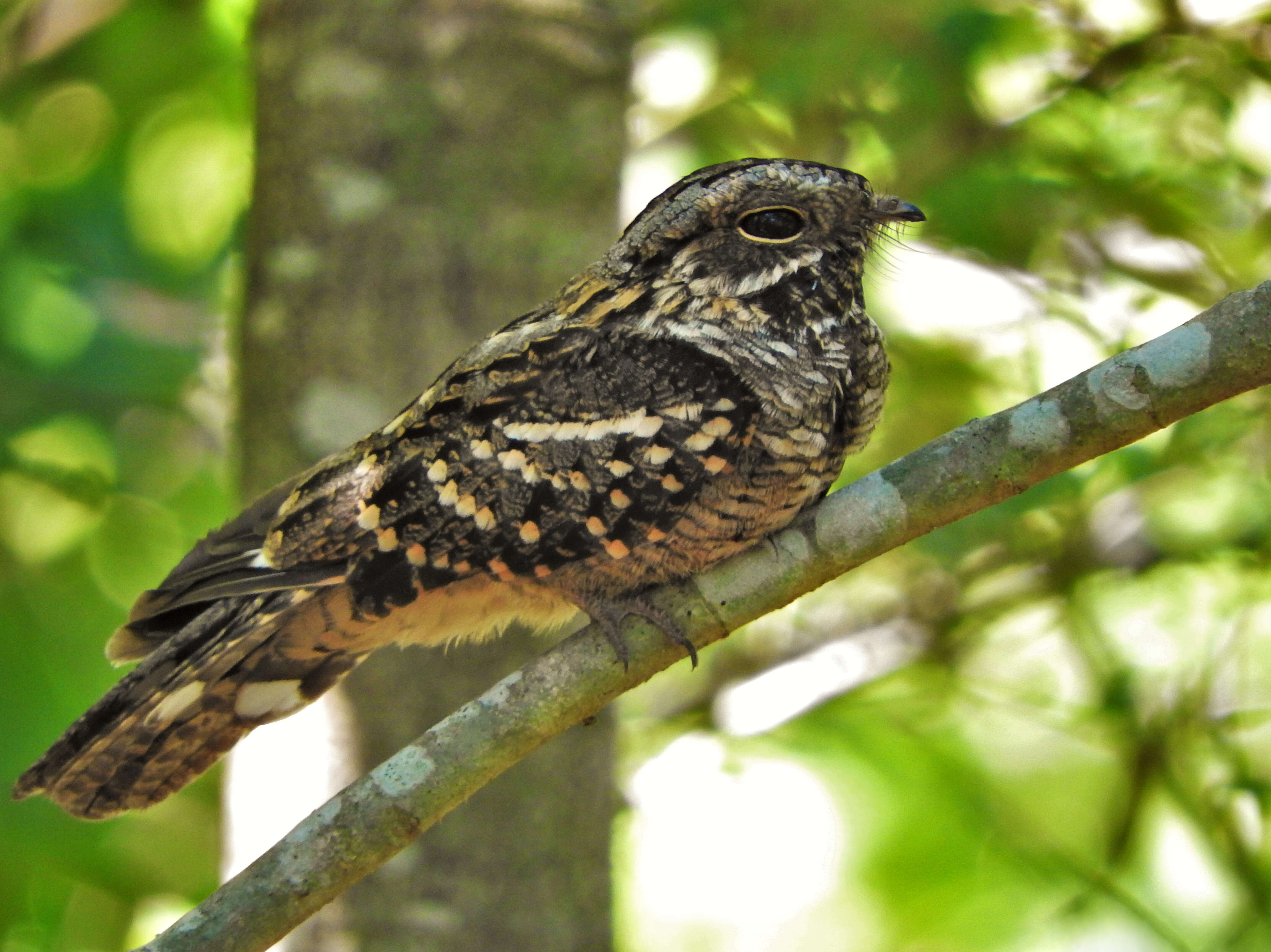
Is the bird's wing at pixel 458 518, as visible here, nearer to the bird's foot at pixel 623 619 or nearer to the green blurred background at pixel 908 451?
the bird's foot at pixel 623 619

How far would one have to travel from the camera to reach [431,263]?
10.1ft

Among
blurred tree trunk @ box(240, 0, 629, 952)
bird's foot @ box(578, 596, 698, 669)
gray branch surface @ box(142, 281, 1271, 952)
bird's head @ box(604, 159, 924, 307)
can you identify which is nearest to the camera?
gray branch surface @ box(142, 281, 1271, 952)

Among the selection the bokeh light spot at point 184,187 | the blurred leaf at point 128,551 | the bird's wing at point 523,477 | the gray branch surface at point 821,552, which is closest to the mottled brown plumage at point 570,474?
the bird's wing at point 523,477

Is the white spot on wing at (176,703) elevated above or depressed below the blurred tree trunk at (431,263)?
below

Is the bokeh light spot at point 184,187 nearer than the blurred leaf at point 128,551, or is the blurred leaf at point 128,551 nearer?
the blurred leaf at point 128,551

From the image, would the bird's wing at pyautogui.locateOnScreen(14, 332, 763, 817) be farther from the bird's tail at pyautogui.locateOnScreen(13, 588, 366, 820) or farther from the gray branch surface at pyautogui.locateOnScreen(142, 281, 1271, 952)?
the gray branch surface at pyautogui.locateOnScreen(142, 281, 1271, 952)

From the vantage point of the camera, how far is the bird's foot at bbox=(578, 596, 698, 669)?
194 centimetres

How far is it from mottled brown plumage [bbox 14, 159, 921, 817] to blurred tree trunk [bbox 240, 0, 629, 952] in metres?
0.68

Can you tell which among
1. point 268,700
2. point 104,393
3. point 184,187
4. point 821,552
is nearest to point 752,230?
point 821,552

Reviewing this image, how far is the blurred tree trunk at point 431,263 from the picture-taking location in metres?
2.93

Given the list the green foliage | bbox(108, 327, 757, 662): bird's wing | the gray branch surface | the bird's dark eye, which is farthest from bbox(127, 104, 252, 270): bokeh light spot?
the gray branch surface

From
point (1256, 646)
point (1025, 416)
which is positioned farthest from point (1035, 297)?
point (1025, 416)

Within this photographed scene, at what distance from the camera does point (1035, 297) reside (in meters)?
3.51

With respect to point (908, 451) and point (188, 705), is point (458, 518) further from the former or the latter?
point (908, 451)
